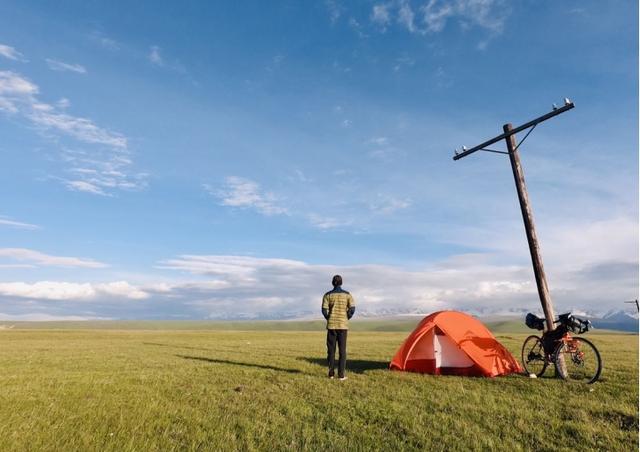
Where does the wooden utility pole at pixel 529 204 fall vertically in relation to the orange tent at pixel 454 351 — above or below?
above

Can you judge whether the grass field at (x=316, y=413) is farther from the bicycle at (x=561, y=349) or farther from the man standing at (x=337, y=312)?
the man standing at (x=337, y=312)

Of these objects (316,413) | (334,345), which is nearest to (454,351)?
(334,345)

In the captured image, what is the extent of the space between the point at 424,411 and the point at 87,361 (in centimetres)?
1783

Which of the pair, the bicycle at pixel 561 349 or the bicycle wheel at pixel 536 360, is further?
the bicycle wheel at pixel 536 360

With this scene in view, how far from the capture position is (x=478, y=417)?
8.34 m

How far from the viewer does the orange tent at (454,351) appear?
13562 millimetres

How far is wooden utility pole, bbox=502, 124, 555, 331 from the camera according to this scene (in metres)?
13.7

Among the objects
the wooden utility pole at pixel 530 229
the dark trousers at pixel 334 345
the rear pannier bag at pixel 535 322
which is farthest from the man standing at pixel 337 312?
the wooden utility pole at pixel 530 229

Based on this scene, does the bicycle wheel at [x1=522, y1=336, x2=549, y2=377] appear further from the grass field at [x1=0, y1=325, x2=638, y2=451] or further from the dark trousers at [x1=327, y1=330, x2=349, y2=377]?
the dark trousers at [x1=327, y1=330, x2=349, y2=377]

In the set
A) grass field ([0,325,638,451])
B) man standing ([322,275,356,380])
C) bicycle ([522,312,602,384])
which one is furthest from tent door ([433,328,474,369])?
man standing ([322,275,356,380])

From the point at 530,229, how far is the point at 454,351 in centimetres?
507

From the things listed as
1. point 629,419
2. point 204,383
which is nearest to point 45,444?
point 204,383

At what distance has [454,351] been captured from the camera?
14.3 m

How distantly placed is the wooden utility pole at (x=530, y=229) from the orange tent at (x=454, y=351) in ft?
6.43
